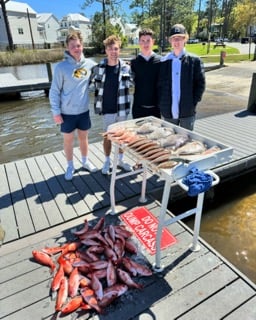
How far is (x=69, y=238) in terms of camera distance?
2574mm

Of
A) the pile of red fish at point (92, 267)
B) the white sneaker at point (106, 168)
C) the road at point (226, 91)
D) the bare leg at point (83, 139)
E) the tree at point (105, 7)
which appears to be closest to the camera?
the pile of red fish at point (92, 267)

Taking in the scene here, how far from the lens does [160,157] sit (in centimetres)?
199

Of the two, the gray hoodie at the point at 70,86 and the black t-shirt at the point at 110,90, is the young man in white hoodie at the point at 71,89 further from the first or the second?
the black t-shirt at the point at 110,90

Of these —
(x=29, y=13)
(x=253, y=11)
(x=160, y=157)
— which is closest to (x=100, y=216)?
(x=160, y=157)

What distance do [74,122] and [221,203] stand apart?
236cm

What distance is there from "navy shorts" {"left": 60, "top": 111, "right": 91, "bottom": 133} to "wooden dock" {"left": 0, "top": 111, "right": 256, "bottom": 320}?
677mm

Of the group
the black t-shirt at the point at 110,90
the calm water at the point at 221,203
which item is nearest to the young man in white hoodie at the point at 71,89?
the black t-shirt at the point at 110,90

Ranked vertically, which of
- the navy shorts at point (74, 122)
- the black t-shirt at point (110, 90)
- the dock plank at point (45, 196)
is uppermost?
the black t-shirt at point (110, 90)

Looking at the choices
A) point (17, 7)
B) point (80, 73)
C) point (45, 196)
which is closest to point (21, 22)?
point (17, 7)

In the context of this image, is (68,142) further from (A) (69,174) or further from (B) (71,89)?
(B) (71,89)

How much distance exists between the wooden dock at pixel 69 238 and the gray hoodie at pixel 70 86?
0.96 metres

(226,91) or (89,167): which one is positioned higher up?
(89,167)

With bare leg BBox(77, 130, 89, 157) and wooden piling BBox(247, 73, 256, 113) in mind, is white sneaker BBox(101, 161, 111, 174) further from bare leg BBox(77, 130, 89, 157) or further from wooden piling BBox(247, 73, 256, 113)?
wooden piling BBox(247, 73, 256, 113)

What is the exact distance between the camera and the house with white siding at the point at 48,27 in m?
48.4
